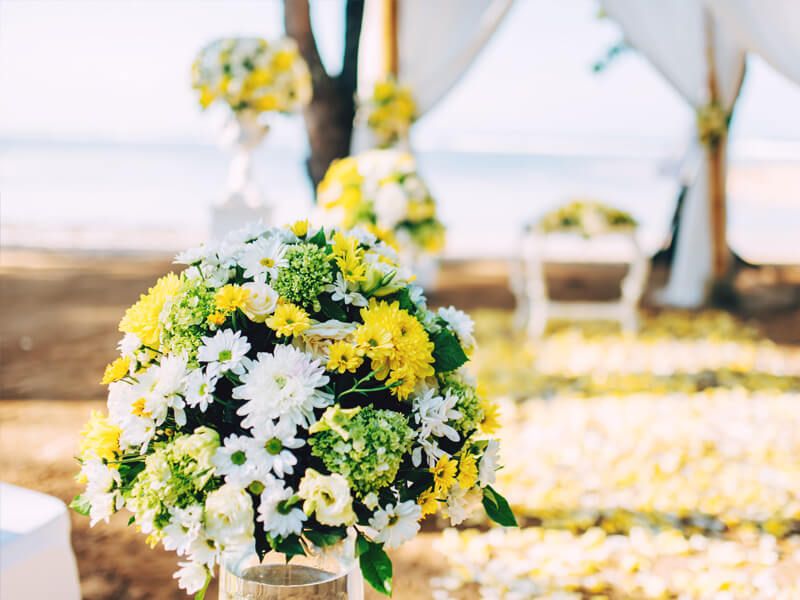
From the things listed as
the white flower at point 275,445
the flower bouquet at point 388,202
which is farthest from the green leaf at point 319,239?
the flower bouquet at point 388,202

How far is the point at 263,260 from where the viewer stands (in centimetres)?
101

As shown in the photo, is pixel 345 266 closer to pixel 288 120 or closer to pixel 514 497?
pixel 514 497

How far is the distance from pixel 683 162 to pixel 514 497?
393 centimetres

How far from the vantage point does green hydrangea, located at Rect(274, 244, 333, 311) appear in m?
0.97

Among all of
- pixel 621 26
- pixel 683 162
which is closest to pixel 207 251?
pixel 621 26

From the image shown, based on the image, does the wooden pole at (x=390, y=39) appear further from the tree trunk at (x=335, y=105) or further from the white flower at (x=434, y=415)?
the white flower at (x=434, y=415)

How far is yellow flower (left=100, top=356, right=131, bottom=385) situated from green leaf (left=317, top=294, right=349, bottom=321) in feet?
0.89

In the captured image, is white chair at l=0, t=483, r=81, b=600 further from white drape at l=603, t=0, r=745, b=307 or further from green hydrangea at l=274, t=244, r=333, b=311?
white drape at l=603, t=0, r=745, b=307

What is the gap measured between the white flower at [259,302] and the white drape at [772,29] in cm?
388

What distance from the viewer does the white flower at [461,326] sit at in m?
Answer: 1.10

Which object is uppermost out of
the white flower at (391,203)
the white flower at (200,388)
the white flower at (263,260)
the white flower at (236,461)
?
the white flower at (263,260)

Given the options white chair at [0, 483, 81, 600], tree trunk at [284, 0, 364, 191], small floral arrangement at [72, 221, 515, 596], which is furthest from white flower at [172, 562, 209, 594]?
tree trunk at [284, 0, 364, 191]

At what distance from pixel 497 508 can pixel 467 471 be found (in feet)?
0.36

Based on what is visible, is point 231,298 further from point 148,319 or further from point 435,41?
point 435,41
